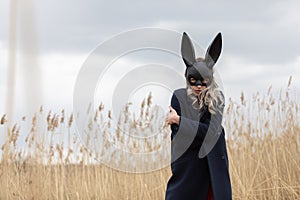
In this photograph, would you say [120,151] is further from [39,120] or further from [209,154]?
[209,154]

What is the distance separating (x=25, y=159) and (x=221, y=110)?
7.22 ft

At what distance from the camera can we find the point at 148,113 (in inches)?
140

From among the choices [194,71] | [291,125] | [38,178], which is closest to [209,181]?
[194,71]

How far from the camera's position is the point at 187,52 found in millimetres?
2400

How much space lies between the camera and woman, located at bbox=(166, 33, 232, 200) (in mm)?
2258

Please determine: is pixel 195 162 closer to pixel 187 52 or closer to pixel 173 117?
pixel 173 117

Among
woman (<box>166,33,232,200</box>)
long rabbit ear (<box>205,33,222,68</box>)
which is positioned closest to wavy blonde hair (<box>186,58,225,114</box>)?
woman (<box>166,33,232,200</box>)

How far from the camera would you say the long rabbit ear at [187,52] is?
237cm

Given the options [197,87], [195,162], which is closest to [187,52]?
[197,87]

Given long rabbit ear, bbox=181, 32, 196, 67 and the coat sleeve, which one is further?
long rabbit ear, bbox=181, 32, 196, 67

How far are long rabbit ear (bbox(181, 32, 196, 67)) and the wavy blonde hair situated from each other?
11 centimetres

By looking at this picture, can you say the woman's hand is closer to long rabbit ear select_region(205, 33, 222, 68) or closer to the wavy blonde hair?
the wavy blonde hair

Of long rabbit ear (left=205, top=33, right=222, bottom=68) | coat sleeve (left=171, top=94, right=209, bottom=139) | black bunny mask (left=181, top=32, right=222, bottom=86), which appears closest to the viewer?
coat sleeve (left=171, top=94, right=209, bottom=139)

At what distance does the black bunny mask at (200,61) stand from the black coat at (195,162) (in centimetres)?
12
